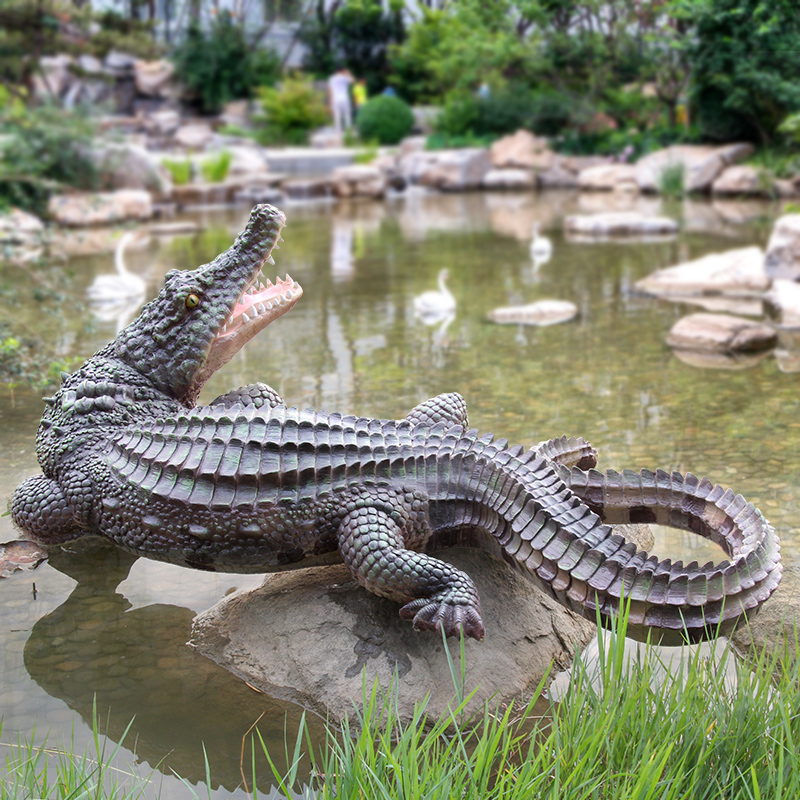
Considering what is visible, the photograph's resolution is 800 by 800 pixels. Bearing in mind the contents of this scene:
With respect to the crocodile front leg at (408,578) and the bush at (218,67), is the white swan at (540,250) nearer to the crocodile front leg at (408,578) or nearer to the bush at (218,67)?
the crocodile front leg at (408,578)

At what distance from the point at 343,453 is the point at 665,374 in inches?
155

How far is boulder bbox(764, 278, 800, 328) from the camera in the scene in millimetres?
7570

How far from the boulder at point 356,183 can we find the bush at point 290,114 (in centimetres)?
734

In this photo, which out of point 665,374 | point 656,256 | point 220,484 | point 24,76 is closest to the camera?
point 220,484

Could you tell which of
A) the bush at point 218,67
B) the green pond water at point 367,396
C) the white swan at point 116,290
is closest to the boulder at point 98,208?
the green pond water at point 367,396

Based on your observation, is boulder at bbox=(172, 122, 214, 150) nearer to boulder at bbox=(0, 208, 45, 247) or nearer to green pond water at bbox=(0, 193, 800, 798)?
boulder at bbox=(0, 208, 45, 247)

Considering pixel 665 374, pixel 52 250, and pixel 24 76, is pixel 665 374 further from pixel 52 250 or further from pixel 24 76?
pixel 24 76

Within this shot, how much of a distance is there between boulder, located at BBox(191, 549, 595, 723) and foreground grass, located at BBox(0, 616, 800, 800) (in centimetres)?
43

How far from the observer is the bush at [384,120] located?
26938mm

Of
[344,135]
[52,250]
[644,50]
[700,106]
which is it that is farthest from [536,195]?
[52,250]

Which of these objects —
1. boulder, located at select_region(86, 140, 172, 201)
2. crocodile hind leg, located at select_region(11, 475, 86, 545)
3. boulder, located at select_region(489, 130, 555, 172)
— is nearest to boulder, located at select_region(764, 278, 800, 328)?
crocodile hind leg, located at select_region(11, 475, 86, 545)

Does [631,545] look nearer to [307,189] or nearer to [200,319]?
[200,319]

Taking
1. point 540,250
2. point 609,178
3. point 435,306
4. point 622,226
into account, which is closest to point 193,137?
point 609,178

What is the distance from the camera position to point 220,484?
2975mm
